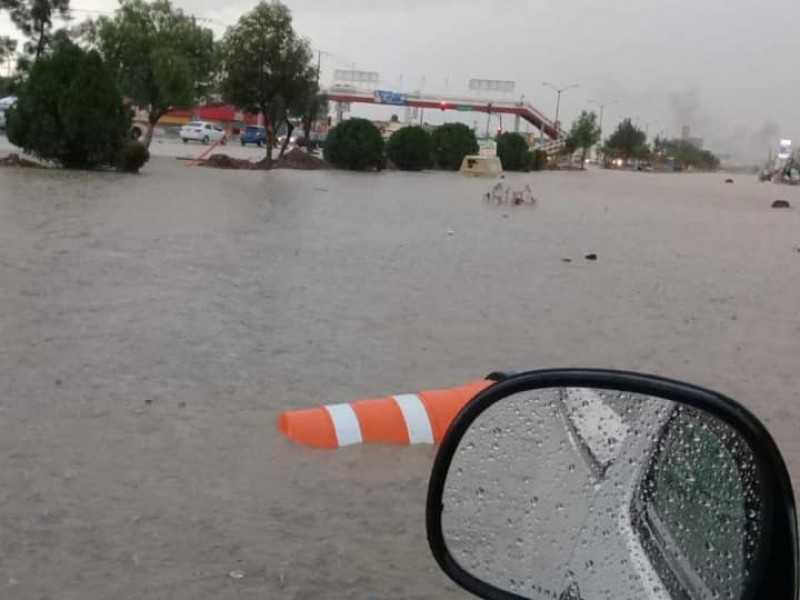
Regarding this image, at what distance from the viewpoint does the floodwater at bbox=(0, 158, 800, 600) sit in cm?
354

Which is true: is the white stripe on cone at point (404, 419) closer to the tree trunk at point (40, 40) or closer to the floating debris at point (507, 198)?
the floating debris at point (507, 198)

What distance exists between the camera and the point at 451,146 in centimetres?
4778

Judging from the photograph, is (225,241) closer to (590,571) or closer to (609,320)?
(609,320)

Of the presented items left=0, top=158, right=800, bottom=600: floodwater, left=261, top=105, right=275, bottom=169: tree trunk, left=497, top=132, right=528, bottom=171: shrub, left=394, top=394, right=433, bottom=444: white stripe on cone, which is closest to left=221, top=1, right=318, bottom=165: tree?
left=261, top=105, right=275, bottom=169: tree trunk

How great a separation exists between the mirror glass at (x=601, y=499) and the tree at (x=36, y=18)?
43.8m

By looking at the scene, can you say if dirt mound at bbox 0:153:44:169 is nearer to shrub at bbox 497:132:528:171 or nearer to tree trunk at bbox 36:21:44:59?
tree trunk at bbox 36:21:44:59

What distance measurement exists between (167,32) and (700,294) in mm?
33771

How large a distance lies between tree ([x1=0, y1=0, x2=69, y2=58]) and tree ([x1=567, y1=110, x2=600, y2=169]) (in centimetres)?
4395

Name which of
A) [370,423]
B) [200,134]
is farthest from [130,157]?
[200,134]

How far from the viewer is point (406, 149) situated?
4306 centimetres

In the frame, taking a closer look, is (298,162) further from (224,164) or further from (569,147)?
(569,147)

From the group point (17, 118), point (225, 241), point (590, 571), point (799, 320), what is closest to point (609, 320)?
point (799, 320)

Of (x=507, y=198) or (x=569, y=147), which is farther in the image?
(x=569, y=147)

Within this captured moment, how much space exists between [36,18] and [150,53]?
327 inches
